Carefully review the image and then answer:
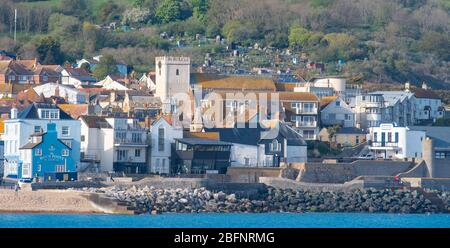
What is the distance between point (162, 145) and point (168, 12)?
4550 centimetres

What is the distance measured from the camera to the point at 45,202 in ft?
167

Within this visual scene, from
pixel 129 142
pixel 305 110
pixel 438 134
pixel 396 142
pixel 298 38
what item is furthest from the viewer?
pixel 298 38

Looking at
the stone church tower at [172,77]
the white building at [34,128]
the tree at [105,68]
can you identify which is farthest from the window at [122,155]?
the tree at [105,68]

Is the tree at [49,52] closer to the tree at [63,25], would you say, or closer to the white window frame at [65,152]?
the tree at [63,25]

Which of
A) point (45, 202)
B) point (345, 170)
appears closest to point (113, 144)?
point (45, 202)

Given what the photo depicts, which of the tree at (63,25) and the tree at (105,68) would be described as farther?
the tree at (63,25)

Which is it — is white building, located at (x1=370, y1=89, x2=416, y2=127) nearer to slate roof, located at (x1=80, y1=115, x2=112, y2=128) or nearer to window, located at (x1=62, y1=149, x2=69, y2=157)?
slate roof, located at (x1=80, y1=115, x2=112, y2=128)

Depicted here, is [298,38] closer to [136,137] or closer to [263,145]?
[263,145]

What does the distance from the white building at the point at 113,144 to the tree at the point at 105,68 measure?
2383cm

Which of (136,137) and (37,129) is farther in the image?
(136,137)

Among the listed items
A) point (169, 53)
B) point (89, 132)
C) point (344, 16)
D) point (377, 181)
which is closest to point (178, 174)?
point (89, 132)

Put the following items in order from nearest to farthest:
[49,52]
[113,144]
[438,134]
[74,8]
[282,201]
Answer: [282,201]
[113,144]
[438,134]
[49,52]
[74,8]

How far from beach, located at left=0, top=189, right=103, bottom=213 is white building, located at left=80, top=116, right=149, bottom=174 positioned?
7592 millimetres

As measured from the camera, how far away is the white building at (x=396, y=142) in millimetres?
65562
